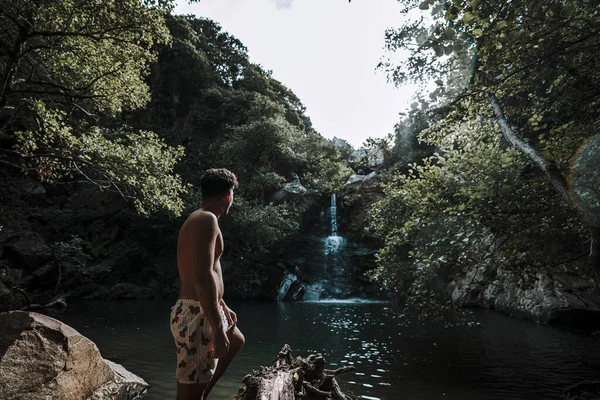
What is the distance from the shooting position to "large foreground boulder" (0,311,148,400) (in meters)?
4.39

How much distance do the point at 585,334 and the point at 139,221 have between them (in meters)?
26.4

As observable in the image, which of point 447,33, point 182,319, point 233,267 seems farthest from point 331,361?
point 233,267

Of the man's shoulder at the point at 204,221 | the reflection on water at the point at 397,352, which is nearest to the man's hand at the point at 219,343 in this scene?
the man's shoulder at the point at 204,221

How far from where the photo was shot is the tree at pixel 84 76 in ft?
27.8

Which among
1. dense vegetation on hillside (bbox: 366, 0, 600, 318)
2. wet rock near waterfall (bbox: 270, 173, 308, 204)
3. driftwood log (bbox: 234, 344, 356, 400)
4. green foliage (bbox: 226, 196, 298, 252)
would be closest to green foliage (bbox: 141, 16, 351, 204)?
wet rock near waterfall (bbox: 270, 173, 308, 204)

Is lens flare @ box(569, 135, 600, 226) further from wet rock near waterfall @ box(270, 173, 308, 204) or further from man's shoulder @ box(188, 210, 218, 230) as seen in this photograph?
wet rock near waterfall @ box(270, 173, 308, 204)

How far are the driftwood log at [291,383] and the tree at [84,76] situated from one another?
674cm

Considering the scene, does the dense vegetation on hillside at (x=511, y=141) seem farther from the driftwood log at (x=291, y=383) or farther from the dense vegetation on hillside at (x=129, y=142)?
the dense vegetation on hillside at (x=129, y=142)

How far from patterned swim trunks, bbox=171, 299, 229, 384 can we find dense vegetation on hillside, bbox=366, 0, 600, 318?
3.63 metres

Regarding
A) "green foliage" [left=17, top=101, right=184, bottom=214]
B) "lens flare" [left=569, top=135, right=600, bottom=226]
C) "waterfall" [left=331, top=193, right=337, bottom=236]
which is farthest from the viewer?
"waterfall" [left=331, top=193, right=337, bottom=236]

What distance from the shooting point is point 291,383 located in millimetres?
4520

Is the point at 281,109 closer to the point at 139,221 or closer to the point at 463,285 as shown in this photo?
the point at 139,221

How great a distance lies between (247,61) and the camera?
37.9m

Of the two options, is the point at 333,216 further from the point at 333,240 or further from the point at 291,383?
the point at 291,383
